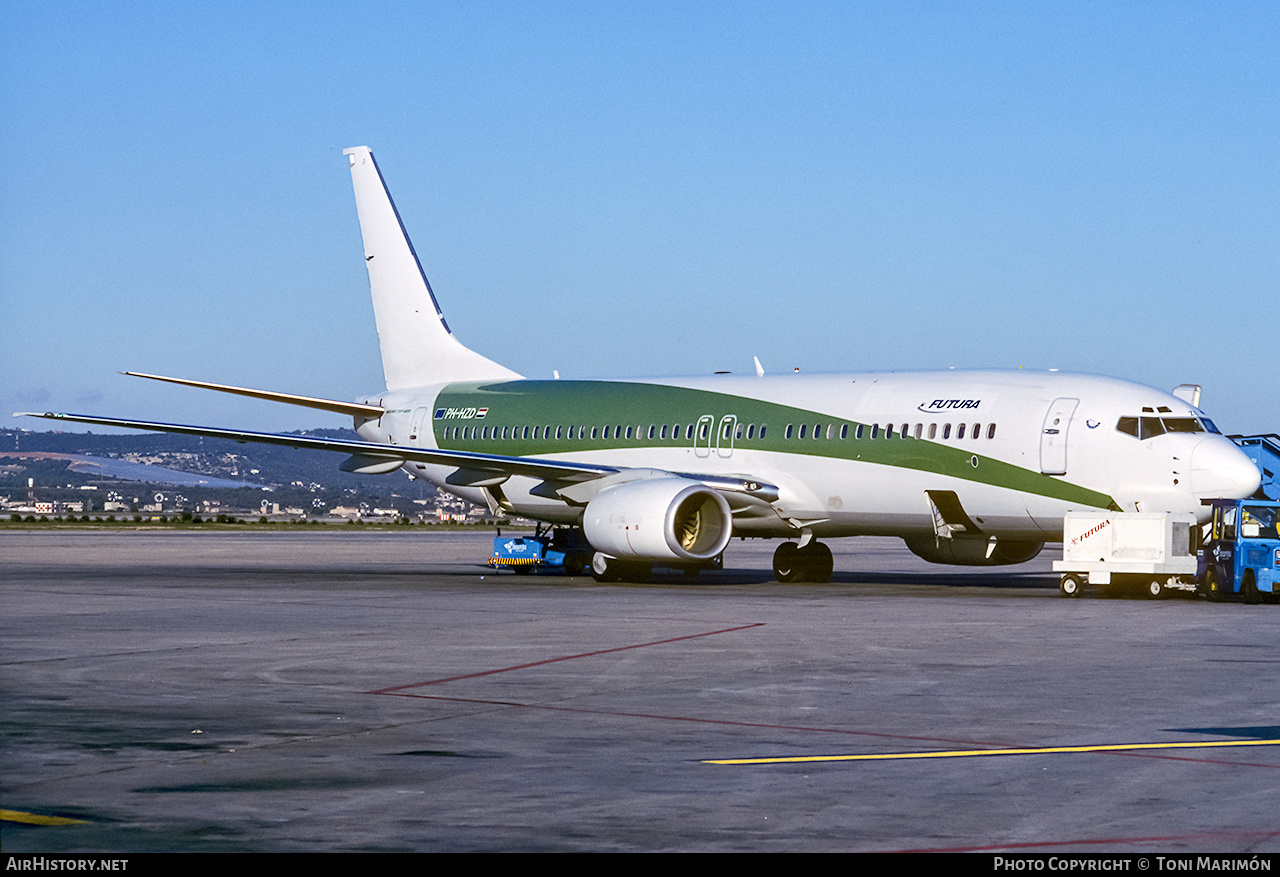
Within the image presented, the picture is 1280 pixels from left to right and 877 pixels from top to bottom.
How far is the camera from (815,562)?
31250 mm

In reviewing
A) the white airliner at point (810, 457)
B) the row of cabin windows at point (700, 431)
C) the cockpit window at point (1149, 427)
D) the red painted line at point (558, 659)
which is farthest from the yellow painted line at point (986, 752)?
the row of cabin windows at point (700, 431)

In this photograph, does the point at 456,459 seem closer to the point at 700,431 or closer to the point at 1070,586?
the point at 700,431

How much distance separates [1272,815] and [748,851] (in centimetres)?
277

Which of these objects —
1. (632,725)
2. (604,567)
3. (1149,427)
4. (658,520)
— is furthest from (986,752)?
(604,567)

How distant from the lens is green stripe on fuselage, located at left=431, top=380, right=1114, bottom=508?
26.9 metres

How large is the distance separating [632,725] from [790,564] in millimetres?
20338

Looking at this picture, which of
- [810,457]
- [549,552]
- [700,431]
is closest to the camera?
[810,457]

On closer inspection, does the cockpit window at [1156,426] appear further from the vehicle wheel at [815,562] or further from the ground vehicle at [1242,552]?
the vehicle wheel at [815,562]

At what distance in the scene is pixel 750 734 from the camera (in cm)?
1085

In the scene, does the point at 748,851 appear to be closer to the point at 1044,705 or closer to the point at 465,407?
the point at 1044,705

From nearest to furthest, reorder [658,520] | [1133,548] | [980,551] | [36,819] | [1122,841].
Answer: [1122,841]
[36,819]
[1133,548]
[658,520]
[980,551]
